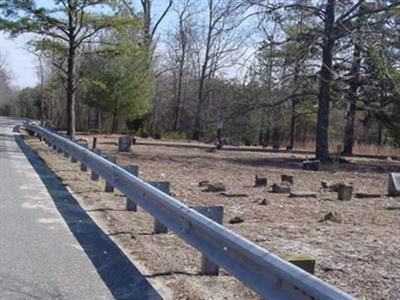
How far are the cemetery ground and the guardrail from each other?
0.37 meters

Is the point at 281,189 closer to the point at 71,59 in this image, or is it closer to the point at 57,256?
the point at 57,256

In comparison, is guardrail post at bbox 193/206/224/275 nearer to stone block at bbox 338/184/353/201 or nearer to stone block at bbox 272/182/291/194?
stone block at bbox 338/184/353/201

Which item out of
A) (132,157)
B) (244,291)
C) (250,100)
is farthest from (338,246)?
(250,100)

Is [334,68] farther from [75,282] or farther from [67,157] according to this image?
[75,282]

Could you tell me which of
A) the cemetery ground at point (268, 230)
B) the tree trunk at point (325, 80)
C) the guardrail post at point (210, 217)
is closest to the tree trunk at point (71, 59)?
the tree trunk at point (325, 80)

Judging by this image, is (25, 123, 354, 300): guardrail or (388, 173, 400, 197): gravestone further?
(388, 173, 400, 197): gravestone

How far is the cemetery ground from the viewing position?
592 centimetres

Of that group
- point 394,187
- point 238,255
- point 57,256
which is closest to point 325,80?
point 394,187

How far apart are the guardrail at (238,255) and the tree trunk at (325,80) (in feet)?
52.5

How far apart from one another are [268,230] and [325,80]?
51.5ft

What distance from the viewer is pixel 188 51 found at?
64062 mm

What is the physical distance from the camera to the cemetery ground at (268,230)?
19.4 ft

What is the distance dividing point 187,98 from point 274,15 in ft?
156

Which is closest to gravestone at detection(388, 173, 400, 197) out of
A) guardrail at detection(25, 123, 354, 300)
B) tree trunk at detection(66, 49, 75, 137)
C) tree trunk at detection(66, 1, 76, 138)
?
guardrail at detection(25, 123, 354, 300)
